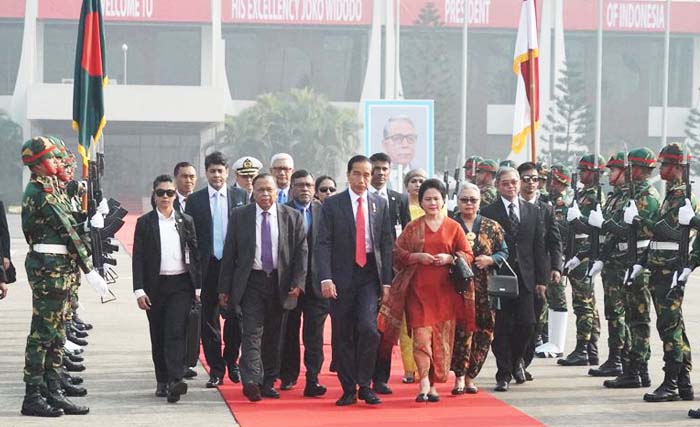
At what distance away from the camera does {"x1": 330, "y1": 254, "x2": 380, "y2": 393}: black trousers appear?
33.6 feet

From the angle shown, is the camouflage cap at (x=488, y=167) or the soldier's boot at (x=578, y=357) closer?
the soldier's boot at (x=578, y=357)

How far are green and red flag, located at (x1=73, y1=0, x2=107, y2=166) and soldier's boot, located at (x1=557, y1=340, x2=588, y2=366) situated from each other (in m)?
4.83

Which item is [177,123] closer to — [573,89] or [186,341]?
[573,89]

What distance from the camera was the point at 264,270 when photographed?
34.5ft

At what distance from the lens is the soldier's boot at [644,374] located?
36.2ft

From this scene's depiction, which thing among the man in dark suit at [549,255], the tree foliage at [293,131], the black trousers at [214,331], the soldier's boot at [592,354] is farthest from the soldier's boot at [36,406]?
the tree foliage at [293,131]

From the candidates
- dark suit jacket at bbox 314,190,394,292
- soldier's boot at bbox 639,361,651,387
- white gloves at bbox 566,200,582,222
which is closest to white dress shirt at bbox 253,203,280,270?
dark suit jacket at bbox 314,190,394,292

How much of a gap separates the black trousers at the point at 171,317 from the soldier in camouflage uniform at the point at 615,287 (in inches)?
143

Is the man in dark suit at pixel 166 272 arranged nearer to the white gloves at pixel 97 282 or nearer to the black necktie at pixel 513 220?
the white gloves at pixel 97 282

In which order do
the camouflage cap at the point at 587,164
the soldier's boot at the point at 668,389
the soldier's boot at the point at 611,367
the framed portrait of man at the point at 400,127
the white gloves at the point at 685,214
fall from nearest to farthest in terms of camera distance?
the white gloves at the point at 685,214 → the soldier's boot at the point at 668,389 → the soldier's boot at the point at 611,367 → the camouflage cap at the point at 587,164 → the framed portrait of man at the point at 400,127

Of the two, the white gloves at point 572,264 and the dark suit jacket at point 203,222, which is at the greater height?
the dark suit jacket at point 203,222

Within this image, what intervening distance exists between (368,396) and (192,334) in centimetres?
144

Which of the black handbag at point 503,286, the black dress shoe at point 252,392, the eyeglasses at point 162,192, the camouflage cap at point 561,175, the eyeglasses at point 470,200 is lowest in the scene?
the black dress shoe at point 252,392

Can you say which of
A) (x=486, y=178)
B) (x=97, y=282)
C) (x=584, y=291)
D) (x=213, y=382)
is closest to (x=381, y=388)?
(x=213, y=382)
